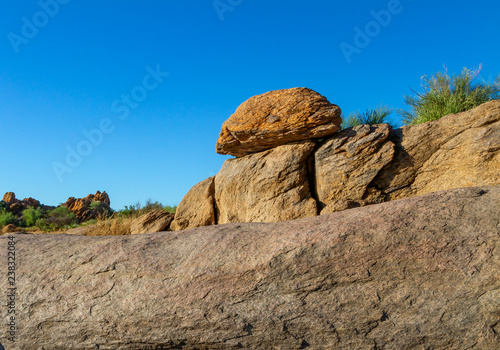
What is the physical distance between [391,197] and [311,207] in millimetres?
1918

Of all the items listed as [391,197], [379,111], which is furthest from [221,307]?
[379,111]

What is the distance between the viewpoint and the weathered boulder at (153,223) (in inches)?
483

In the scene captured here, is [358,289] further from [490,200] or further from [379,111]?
[379,111]

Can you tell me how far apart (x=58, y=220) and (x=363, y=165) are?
1728 cm

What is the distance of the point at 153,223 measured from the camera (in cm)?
1243

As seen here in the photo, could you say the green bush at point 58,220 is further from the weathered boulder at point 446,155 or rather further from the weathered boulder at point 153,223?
the weathered boulder at point 446,155

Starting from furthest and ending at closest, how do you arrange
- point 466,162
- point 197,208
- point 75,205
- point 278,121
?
point 75,205, point 197,208, point 278,121, point 466,162

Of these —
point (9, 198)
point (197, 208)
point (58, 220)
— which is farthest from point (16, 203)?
point (197, 208)

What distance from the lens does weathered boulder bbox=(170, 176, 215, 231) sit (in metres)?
11.5

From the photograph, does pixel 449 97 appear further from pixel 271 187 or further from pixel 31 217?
pixel 31 217

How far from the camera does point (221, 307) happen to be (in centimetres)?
477

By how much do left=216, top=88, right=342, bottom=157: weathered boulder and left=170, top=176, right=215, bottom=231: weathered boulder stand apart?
1670 millimetres

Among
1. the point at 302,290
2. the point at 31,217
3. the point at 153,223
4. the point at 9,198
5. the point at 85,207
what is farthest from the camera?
the point at 9,198

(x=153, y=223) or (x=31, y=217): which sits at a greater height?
(x=31, y=217)
